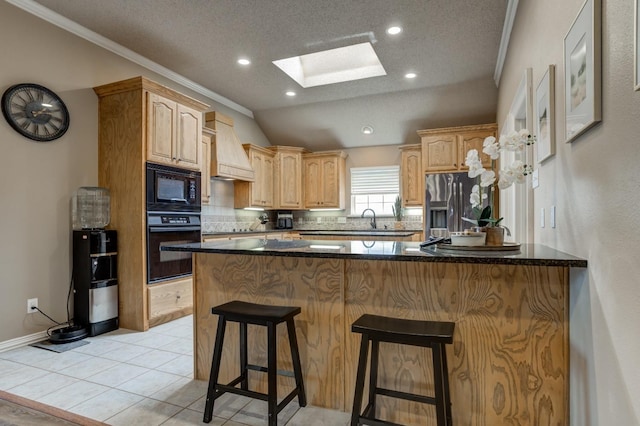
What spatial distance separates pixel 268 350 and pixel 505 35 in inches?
149

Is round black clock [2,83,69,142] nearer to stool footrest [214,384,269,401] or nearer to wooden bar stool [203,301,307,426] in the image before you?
wooden bar stool [203,301,307,426]

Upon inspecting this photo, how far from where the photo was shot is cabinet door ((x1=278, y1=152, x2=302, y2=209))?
21.7 feet

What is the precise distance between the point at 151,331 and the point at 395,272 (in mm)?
2730

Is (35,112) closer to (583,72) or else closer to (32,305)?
(32,305)

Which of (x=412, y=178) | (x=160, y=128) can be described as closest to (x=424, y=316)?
(x=160, y=128)

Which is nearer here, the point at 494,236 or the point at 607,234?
the point at 607,234

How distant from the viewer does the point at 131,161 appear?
11.9ft

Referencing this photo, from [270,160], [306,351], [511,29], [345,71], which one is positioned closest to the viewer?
[306,351]

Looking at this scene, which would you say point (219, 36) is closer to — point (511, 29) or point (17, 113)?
point (17, 113)

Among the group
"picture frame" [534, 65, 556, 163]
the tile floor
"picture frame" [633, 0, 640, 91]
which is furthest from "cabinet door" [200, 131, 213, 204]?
"picture frame" [633, 0, 640, 91]

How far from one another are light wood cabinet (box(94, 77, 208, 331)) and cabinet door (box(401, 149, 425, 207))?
3.80 meters

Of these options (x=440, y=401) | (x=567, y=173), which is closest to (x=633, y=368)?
(x=440, y=401)

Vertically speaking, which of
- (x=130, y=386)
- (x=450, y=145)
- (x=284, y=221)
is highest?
(x=450, y=145)

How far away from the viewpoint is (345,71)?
509cm
